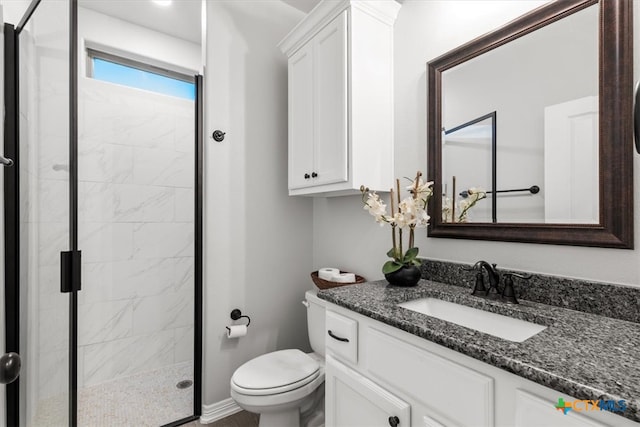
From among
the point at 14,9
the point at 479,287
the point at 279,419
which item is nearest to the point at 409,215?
the point at 479,287

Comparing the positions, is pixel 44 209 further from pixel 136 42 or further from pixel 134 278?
pixel 136 42

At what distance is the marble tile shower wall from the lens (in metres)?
2.18

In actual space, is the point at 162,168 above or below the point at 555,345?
above

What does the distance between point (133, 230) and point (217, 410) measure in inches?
54.5

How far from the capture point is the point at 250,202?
80.4 inches

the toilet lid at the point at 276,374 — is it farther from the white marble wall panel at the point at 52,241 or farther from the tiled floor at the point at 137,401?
the white marble wall panel at the point at 52,241

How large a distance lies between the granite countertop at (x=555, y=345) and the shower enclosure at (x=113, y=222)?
1.13 metres

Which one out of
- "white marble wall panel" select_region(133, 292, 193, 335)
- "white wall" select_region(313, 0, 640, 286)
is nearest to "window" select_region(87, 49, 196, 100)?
"white wall" select_region(313, 0, 640, 286)

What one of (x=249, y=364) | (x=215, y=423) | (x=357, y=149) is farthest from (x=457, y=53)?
→ (x=215, y=423)

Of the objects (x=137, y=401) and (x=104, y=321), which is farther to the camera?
(x=104, y=321)

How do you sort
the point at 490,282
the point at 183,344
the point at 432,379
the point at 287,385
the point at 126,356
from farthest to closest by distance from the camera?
the point at 183,344
the point at 126,356
the point at 287,385
the point at 490,282
the point at 432,379

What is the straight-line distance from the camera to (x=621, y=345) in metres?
0.73

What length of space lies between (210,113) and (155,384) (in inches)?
75.5

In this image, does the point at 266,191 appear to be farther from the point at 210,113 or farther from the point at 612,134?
the point at 612,134
